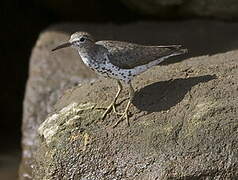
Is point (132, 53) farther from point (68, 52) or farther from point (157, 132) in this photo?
point (68, 52)

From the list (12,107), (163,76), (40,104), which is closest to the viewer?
(163,76)

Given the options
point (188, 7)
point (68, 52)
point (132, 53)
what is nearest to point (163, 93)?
point (132, 53)

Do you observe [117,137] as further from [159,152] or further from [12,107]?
[12,107]

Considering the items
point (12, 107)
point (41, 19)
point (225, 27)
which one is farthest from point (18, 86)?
point (225, 27)

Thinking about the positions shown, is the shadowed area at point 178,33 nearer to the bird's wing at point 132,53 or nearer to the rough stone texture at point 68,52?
the rough stone texture at point 68,52

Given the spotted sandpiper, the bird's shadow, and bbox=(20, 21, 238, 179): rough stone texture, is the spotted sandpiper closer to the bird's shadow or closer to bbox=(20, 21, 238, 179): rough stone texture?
the bird's shadow

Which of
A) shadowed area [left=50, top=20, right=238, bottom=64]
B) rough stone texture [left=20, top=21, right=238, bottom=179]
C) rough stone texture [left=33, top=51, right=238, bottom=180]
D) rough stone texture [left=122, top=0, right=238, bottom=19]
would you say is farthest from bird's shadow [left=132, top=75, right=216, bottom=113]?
rough stone texture [left=122, top=0, right=238, bottom=19]

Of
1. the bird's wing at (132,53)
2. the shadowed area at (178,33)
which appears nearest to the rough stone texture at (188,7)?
the shadowed area at (178,33)
